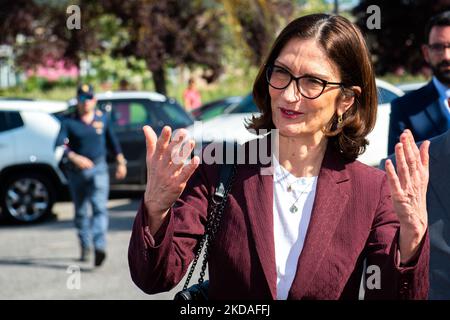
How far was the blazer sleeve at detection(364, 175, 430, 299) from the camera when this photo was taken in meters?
2.51

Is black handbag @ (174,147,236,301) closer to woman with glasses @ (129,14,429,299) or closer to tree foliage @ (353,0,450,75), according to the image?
woman with glasses @ (129,14,429,299)

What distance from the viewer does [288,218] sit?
9.05 feet

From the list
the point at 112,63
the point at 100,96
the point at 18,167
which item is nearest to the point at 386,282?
the point at 18,167

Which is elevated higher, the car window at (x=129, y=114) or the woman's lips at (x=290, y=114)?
the woman's lips at (x=290, y=114)

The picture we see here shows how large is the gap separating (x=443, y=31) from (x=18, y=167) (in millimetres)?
8808

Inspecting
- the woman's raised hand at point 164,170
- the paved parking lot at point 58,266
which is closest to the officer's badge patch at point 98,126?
the paved parking lot at point 58,266

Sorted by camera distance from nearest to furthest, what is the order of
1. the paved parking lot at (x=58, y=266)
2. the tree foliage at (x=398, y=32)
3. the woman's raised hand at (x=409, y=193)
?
1. the woman's raised hand at (x=409, y=193)
2. the paved parking lot at (x=58, y=266)
3. the tree foliage at (x=398, y=32)

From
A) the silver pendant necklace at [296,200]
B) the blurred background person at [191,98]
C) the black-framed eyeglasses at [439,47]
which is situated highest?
the black-framed eyeglasses at [439,47]

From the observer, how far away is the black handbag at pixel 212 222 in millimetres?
2701

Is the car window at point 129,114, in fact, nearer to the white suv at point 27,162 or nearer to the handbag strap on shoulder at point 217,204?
the white suv at point 27,162

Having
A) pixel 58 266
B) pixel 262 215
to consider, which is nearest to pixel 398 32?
pixel 58 266

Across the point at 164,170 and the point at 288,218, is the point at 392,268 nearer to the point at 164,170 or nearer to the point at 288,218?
the point at 288,218

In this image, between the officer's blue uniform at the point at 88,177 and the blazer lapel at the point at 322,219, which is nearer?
the blazer lapel at the point at 322,219

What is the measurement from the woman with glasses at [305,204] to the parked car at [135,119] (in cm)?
1101
